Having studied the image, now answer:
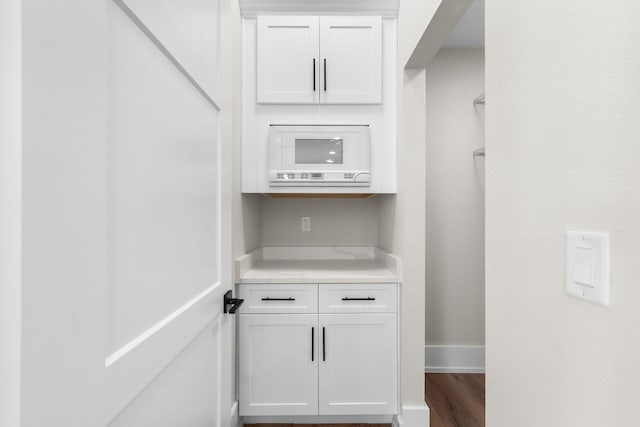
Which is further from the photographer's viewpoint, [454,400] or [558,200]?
[454,400]

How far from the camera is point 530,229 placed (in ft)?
2.21

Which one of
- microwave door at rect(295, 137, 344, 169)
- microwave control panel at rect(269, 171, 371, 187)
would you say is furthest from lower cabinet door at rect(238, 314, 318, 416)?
microwave door at rect(295, 137, 344, 169)

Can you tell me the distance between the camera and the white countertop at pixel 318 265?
6.25 ft

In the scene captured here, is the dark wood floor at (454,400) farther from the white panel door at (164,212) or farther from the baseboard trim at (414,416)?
the white panel door at (164,212)

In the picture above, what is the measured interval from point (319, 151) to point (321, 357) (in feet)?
3.78

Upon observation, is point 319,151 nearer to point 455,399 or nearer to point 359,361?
point 359,361

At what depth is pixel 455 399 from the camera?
2.26 m

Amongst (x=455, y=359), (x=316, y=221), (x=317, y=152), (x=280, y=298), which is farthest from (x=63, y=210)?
(x=455, y=359)

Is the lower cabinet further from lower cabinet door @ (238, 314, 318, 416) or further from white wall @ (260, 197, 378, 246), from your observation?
white wall @ (260, 197, 378, 246)

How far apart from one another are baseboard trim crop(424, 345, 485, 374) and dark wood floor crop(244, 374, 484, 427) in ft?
0.17

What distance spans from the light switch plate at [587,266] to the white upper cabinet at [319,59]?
1.65m

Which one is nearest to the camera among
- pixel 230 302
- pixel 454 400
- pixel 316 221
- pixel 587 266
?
pixel 587 266

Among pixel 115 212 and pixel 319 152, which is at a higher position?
pixel 319 152

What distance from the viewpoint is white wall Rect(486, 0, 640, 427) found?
0.47m
